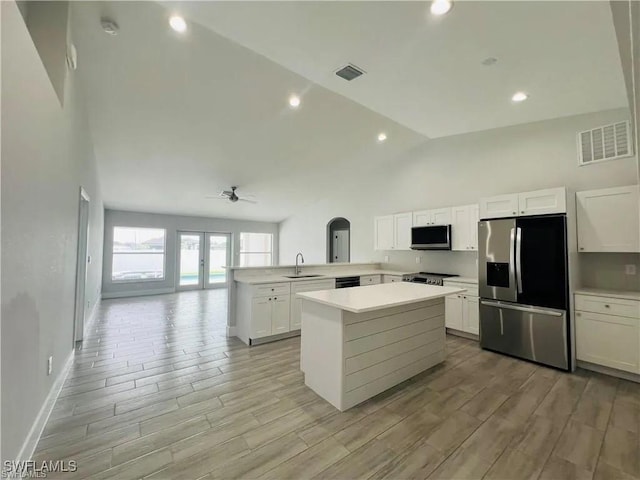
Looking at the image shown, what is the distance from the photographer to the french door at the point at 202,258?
8.87 metres

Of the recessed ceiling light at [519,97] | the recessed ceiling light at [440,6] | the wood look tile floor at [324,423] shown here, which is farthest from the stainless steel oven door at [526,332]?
the recessed ceiling light at [440,6]

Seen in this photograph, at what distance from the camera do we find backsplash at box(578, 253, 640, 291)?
333 cm

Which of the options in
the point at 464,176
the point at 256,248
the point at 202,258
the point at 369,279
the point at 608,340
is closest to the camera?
the point at 608,340

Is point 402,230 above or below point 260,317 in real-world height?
above

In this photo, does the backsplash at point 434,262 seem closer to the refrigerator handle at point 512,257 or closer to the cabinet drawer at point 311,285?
the refrigerator handle at point 512,257

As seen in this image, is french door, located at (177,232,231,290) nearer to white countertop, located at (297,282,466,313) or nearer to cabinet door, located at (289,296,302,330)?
cabinet door, located at (289,296,302,330)

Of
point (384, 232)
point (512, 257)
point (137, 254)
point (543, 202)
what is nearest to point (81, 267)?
point (137, 254)

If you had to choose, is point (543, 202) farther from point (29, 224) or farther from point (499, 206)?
point (29, 224)

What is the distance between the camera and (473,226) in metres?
4.45

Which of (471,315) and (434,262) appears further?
(434,262)

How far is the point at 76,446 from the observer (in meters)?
1.88

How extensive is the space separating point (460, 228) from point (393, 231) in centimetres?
137

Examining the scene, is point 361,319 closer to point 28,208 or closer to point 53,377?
point 28,208

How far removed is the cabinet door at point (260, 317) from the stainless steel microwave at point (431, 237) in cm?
295
